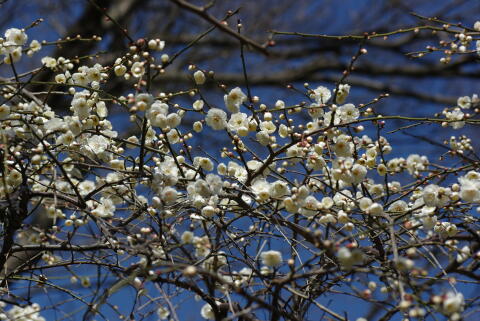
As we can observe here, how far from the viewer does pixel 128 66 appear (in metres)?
2.38

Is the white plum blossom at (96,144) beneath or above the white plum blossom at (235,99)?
beneath

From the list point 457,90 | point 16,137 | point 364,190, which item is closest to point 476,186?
point 364,190

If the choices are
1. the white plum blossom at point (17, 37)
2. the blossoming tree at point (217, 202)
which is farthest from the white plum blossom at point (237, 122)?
the white plum blossom at point (17, 37)

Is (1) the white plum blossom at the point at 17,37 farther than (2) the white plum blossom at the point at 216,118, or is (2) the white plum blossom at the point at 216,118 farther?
(1) the white plum blossom at the point at 17,37

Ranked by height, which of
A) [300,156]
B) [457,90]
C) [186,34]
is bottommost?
[300,156]

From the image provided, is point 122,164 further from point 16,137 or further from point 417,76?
point 417,76

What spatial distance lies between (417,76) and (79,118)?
24.0 feet

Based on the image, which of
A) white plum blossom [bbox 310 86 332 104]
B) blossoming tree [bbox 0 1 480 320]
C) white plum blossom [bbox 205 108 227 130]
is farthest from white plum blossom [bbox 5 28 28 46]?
white plum blossom [bbox 310 86 332 104]

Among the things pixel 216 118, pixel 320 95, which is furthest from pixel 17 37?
pixel 320 95

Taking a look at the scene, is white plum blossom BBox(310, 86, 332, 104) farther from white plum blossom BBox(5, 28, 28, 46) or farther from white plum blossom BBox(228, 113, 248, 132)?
white plum blossom BBox(5, 28, 28, 46)

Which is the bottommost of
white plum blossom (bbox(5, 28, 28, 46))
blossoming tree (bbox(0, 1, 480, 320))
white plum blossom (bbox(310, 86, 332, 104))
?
blossoming tree (bbox(0, 1, 480, 320))

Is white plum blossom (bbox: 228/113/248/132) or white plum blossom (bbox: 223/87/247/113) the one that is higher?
white plum blossom (bbox: 223/87/247/113)

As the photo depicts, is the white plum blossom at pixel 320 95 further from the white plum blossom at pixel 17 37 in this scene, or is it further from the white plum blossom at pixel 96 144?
the white plum blossom at pixel 17 37

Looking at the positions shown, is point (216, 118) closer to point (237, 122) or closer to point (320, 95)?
point (237, 122)
